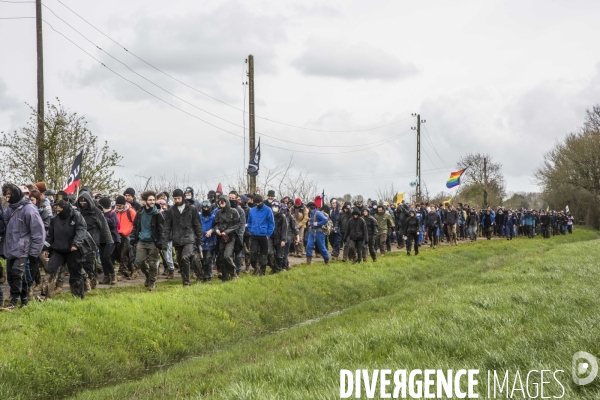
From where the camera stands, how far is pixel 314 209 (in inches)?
821

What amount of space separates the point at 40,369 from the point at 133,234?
7.50 meters

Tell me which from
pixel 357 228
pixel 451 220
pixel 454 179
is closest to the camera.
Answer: pixel 357 228

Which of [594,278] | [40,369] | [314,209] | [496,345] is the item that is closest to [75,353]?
[40,369]

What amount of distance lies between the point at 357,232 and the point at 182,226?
25.1 ft

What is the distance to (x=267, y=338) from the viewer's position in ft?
34.7

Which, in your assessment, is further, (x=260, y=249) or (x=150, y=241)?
(x=260, y=249)

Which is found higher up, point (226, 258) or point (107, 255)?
point (107, 255)

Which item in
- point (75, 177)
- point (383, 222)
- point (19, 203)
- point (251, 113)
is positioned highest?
point (251, 113)

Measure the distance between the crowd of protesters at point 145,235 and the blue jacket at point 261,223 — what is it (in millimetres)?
25

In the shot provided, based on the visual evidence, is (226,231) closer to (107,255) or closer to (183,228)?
(183,228)

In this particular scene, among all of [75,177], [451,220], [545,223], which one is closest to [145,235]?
[75,177]

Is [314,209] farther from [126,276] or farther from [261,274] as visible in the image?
[126,276]

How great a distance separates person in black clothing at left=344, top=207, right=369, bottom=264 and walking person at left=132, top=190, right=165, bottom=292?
7.87 m

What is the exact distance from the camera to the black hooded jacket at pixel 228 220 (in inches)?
576
